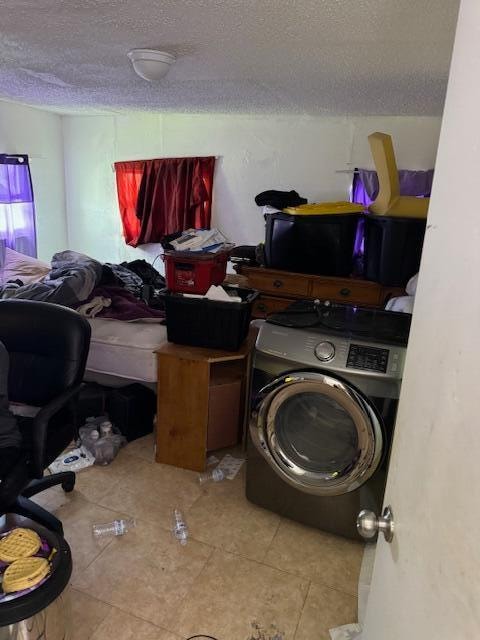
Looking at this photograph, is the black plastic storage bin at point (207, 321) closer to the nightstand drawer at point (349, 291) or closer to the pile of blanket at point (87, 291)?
the pile of blanket at point (87, 291)

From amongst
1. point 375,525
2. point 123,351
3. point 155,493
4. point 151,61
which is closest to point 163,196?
point 123,351

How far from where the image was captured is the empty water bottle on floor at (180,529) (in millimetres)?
1925

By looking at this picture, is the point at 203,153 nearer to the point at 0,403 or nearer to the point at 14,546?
the point at 0,403

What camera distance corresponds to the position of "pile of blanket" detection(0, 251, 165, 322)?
2.63 meters

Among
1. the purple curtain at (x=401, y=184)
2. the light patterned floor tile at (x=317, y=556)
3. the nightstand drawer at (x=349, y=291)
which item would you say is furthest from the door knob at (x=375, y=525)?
the purple curtain at (x=401, y=184)

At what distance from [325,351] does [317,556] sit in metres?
0.88

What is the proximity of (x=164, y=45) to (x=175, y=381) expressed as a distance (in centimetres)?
150

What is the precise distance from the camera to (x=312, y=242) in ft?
8.90

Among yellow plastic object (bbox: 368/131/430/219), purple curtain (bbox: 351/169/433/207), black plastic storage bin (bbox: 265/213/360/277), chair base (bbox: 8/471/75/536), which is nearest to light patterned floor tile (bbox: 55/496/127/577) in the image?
chair base (bbox: 8/471/75/536)

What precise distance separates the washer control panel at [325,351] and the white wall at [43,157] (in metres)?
4.02

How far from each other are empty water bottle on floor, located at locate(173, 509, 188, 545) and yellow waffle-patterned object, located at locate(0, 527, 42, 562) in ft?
2.40

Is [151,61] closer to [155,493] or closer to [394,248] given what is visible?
[394,248]

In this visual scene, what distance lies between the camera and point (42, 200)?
4961 millimetres

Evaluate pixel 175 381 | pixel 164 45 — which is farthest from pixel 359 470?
pixel 164 45
